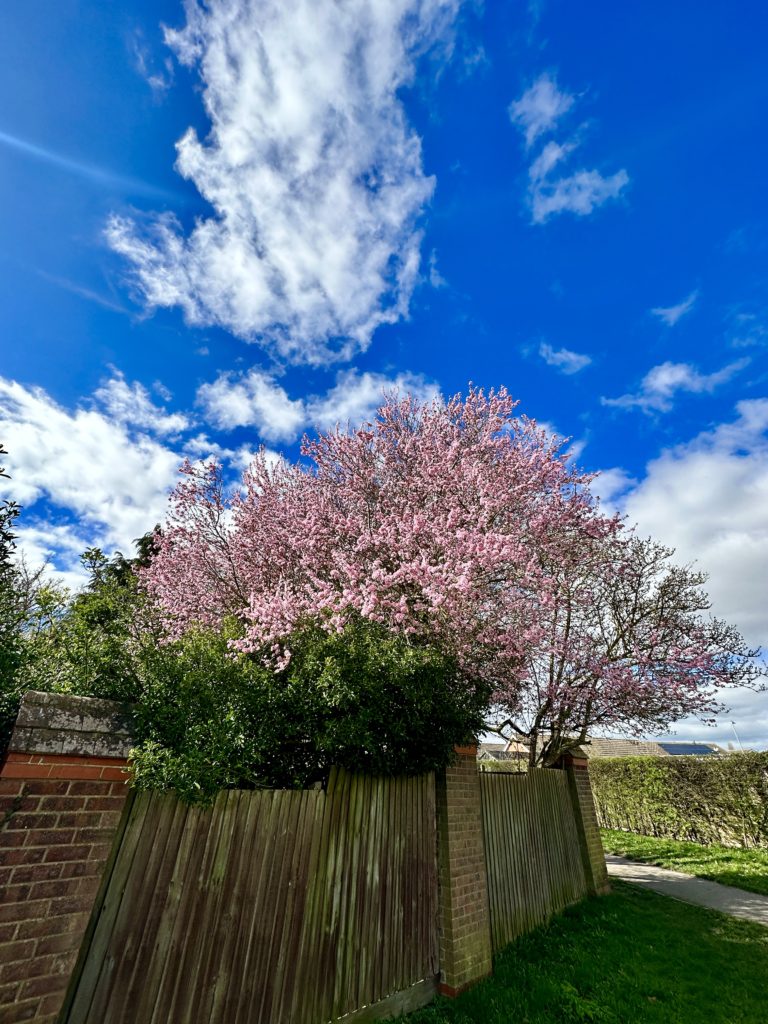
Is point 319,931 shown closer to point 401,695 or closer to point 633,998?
point 401,695

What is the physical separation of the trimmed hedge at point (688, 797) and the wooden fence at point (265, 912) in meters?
14.4

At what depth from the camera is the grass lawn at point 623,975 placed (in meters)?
4.58

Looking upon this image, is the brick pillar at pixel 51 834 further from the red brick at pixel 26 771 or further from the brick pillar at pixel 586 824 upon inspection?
the brick pillar at pixel 586 824

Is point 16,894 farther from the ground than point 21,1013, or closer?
farther from the ground

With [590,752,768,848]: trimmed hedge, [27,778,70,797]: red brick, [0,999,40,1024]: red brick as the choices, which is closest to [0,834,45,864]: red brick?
[27,778,70,797]: red brick

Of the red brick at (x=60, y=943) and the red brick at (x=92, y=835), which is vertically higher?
the red brick at (x=92, y=835)

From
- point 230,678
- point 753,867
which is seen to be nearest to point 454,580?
point 230,678

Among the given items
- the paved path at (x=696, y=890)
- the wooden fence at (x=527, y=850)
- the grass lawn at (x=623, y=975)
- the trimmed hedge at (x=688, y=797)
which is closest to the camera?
the grass lawn at (x=623, y=975)

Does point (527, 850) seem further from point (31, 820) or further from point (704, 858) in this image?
point (704, 858)

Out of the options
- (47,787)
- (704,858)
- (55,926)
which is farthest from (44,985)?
(704,858)

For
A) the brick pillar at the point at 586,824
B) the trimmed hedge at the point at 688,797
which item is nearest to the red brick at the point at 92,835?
the brick pillar at the point at 586,824

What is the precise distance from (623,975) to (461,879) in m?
2.37

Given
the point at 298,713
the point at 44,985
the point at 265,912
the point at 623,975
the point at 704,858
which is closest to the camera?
the point at 44,985

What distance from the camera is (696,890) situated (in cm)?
1024
